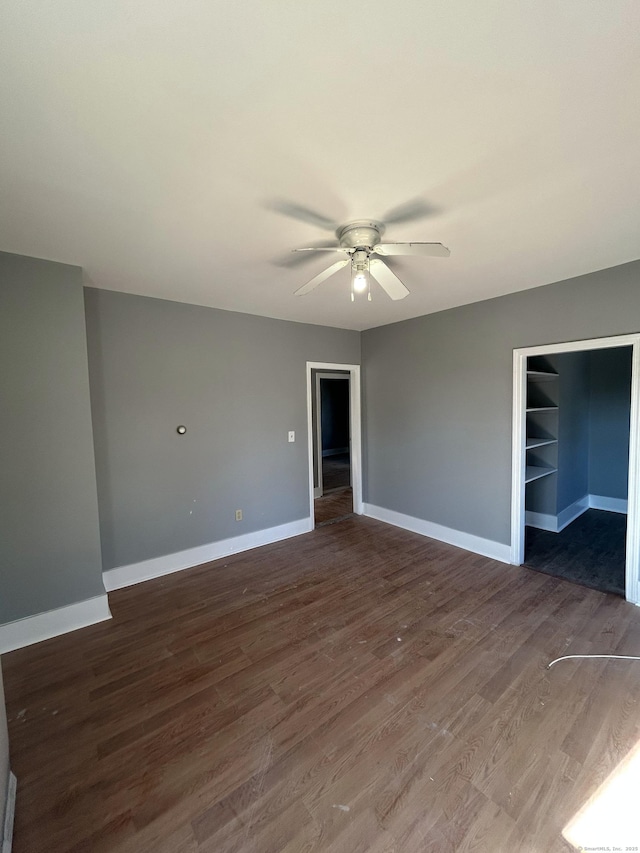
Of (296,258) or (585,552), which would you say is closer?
(296,258)

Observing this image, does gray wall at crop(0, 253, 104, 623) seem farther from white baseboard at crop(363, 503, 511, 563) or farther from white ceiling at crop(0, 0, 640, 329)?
white baseboard at crop(363, 503, 511, 563)

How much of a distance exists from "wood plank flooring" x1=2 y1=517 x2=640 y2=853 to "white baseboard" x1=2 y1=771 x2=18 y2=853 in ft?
0.11

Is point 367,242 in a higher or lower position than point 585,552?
higher

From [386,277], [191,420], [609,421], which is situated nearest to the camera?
[386,277]

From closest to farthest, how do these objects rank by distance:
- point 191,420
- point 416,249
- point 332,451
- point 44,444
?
point 416,249
point 44,444
point 191,420
point 332,451

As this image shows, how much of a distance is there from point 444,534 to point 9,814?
11.8 ft

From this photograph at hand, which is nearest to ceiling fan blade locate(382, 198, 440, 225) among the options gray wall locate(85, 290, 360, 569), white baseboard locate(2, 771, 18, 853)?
gray wall locate(85, 290, 360, 569)

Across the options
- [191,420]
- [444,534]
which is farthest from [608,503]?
[191,420]

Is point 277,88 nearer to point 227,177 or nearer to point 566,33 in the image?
point 227,177

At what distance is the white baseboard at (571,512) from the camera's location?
4.06m

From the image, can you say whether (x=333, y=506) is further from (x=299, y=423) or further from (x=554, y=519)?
(x=554, y=519)

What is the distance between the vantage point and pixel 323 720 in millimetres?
1670

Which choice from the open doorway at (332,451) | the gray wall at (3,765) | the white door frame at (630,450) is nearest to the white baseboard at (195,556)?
the open doorway at (332,451)

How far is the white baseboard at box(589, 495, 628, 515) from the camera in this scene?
4.49 metres
